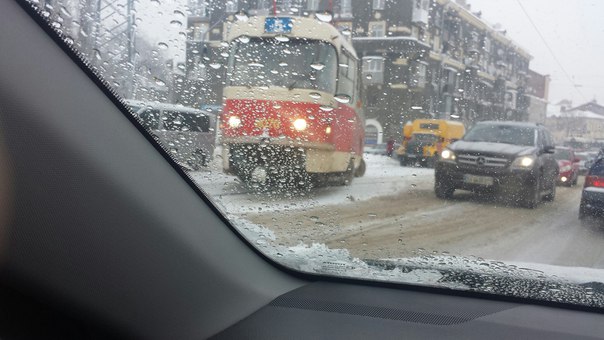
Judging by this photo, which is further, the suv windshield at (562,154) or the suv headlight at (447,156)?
the suv headlight at (447,156)

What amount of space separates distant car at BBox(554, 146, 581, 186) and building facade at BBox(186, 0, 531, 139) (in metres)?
0.31

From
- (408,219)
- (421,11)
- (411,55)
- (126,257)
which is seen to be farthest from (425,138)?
(126,257)

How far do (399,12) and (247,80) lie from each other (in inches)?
35.7

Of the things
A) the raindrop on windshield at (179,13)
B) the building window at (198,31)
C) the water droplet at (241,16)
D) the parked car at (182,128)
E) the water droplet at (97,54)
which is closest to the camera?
the water droplet at (97,54)

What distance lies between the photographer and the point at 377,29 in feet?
10.0

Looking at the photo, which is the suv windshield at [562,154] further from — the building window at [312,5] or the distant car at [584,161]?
the building window at [312,5]

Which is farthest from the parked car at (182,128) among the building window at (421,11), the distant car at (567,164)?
the distant car at (567,164)

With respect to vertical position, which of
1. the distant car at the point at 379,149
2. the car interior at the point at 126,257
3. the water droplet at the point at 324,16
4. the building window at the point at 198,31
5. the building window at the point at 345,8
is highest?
the building window at the point at 345,8

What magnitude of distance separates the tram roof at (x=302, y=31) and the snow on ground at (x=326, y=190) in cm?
67

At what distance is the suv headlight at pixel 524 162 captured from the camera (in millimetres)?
3330

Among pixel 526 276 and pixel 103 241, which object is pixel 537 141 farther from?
pixel 103 241

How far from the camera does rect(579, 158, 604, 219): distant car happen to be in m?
3.08

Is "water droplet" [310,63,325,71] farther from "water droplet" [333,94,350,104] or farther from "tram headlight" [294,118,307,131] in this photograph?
"tram headlight" [294,118,307,131]

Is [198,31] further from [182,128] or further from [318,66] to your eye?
[318,66]
